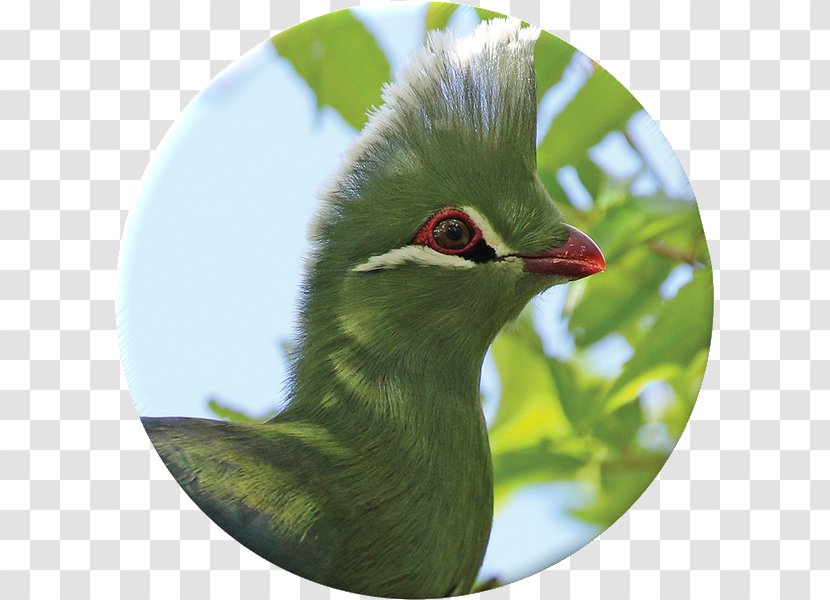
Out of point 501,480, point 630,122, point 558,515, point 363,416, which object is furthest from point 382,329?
point 630,122

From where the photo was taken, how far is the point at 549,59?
277cm

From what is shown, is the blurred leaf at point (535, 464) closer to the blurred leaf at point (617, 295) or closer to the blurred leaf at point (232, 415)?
the blurred leaf at point (617, 295)

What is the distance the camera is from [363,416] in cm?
265

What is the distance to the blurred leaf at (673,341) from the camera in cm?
282

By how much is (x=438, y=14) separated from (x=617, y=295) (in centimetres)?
90

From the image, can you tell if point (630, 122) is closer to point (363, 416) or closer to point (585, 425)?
point (585, 425)

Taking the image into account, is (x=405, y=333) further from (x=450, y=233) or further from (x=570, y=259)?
(x=570, y=259)

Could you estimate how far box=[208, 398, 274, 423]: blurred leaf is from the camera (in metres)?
2.67

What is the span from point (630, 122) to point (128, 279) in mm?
1438

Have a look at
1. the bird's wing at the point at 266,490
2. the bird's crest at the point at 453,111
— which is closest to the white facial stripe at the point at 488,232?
the bird's crest at the point at 453,111

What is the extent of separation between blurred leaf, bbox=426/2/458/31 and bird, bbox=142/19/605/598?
0.05m

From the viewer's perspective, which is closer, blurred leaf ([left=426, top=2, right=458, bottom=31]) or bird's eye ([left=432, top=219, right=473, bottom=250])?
bird's eye ([left=432, top=219, right=473, bottom=250])

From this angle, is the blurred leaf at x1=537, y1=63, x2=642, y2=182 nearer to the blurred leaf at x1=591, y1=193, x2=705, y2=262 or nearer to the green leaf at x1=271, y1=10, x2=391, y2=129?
the blurred leaf at x1=591, y1=193, x2=705, y2=262

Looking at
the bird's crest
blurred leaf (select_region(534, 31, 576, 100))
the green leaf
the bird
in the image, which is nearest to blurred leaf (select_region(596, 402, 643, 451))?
the bird
